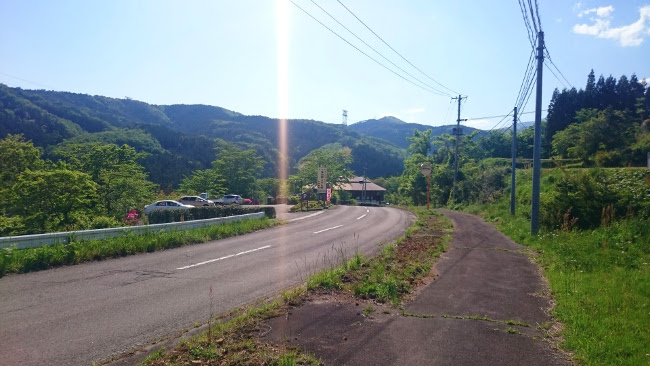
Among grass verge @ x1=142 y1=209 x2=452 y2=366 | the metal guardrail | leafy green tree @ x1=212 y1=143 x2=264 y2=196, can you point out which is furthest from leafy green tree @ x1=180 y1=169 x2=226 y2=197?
grass verge @ x1=142 y1=209 x2=452 y2=366

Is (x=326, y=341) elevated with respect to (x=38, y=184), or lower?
lower

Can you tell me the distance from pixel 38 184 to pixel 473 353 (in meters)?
19.2

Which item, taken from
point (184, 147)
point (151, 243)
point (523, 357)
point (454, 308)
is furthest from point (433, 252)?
point (184, 147)

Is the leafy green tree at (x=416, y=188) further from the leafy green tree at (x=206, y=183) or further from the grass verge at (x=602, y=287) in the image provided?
the grass verge at (x=602, y=287)

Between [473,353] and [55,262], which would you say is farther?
[55,262]

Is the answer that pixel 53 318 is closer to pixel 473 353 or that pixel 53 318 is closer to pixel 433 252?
pixel 473 353

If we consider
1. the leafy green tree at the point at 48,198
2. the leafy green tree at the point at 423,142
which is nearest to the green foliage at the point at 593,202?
the leafy green tree at the point at 48,198

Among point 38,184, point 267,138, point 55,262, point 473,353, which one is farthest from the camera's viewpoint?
point 267,138

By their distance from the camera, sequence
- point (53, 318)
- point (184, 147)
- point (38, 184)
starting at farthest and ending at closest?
point (184, 147) → point (38, 184) → point (53, 318)

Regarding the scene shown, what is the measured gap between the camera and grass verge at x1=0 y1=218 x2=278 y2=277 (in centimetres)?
904

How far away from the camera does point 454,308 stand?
645 centimetres

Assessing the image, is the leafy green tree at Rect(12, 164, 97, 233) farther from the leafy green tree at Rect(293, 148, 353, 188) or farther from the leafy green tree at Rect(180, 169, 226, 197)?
the leafy green tree at Rect(293, 148, 353, 188)

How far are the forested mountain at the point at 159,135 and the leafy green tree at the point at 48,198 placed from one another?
66.8ft

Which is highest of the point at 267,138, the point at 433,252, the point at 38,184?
the point at 267,138
